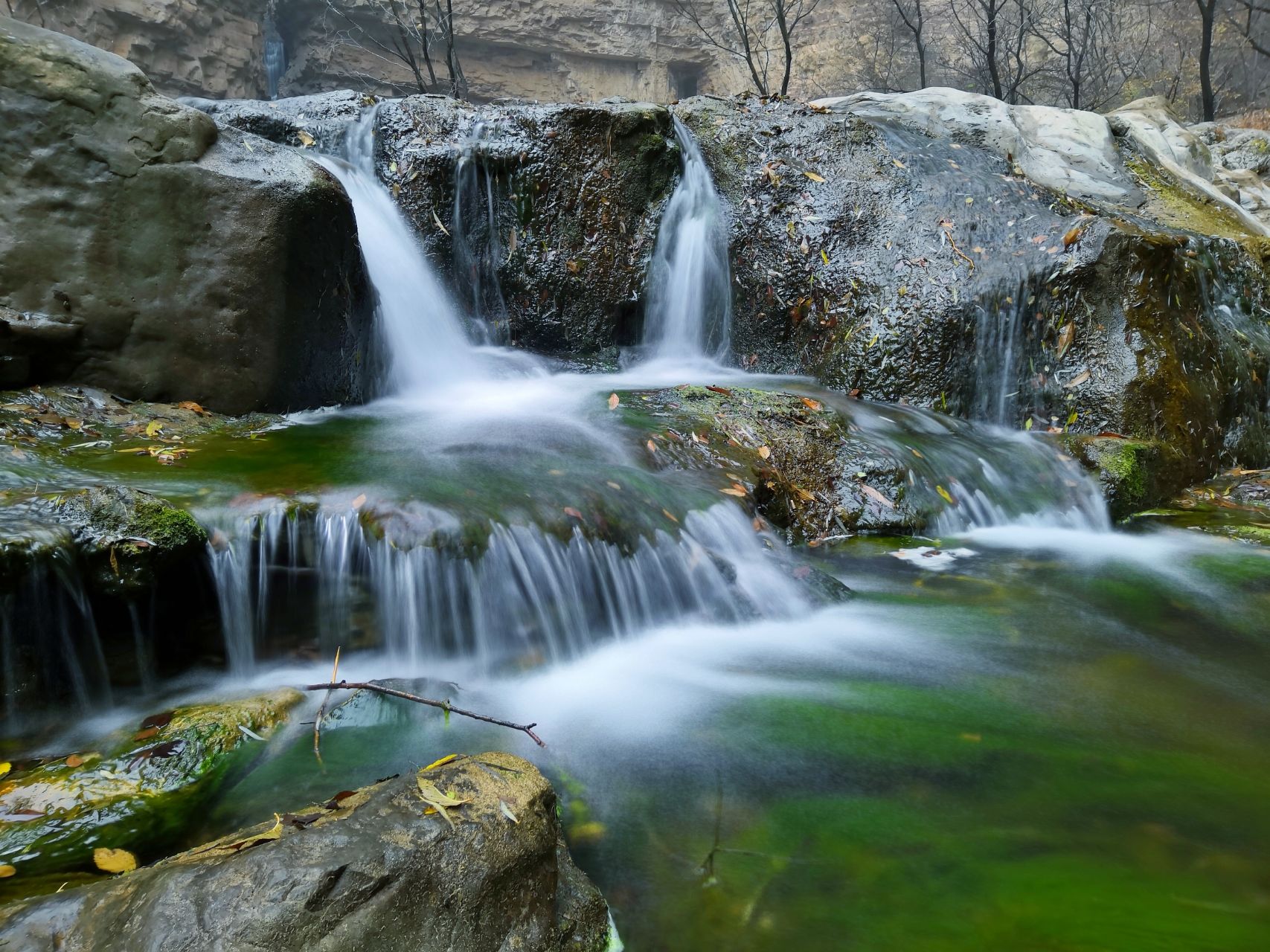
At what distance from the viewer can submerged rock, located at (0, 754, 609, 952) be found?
157 centimetres

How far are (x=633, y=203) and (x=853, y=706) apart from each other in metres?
5.71

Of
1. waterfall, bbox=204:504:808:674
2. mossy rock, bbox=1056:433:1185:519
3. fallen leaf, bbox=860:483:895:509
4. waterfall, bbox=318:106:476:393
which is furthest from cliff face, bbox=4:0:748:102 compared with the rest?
waterfall, bbox=204:504:808:674

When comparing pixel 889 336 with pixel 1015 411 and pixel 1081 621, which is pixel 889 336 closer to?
pixel 1015 411

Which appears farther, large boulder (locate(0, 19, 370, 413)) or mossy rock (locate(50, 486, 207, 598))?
large boulder (locate(0, 19, 370, 413))

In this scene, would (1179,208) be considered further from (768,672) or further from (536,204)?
(768,672)

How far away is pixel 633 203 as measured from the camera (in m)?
7.84

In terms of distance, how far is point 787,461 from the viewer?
5430 millimetres

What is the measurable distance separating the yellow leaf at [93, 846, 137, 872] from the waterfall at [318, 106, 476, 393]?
4.46 meters

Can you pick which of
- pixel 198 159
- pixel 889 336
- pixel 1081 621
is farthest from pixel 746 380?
pixel 198 159

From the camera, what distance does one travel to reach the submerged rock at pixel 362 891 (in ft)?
5.16

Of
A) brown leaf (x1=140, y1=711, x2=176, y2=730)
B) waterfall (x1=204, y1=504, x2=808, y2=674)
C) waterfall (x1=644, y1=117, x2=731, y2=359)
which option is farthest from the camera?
waterfall (x1=644, y1=117, x2=731, y2=359)

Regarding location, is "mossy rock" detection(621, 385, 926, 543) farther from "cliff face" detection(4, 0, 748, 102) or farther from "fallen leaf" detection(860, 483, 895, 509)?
"cliff face" detection(4, 0, 748, 102)

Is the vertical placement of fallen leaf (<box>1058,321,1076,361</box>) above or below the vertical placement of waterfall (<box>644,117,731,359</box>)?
below

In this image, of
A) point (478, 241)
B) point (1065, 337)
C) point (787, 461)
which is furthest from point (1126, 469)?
point (478, 241)
